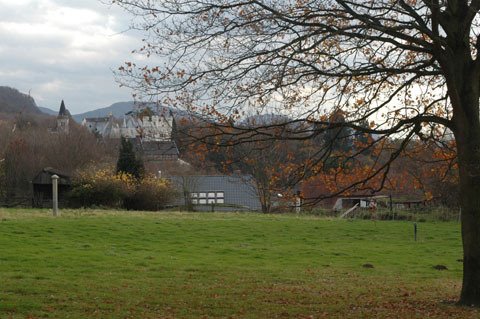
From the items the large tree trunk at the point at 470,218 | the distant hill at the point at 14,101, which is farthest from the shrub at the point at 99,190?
the distant hill at the point at 14,101

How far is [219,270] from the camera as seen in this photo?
15.5 metres

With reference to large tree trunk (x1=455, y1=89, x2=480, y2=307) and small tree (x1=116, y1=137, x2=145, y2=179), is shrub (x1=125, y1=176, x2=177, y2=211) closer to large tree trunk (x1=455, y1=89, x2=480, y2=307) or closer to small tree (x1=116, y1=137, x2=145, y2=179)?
small tree (x1=116, y1=137, x2=145, y2=179)

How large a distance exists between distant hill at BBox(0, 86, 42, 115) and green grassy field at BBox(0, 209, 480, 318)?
2739 inches

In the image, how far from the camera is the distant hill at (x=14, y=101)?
9100 centimetres

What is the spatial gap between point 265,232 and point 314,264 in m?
8.14

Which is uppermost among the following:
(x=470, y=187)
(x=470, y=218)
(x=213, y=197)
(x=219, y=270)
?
(x=470, y=187)

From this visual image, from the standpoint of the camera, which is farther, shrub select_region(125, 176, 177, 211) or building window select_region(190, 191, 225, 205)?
building window select_region(190, 191, 225, 205)

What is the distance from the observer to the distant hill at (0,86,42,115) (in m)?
91.0

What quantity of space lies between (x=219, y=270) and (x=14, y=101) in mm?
87191

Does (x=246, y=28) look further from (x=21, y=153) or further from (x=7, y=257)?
(x=21, y=153)

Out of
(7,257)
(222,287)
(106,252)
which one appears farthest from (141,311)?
(106,252)

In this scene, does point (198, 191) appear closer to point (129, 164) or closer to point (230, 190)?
point (230, 190)

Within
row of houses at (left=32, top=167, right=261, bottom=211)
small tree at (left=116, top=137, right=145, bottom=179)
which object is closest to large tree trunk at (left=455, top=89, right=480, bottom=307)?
row of houses at (left=32, top=167, right=261, bottom=211)

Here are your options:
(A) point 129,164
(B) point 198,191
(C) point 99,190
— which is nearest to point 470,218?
(C) point 99,190
